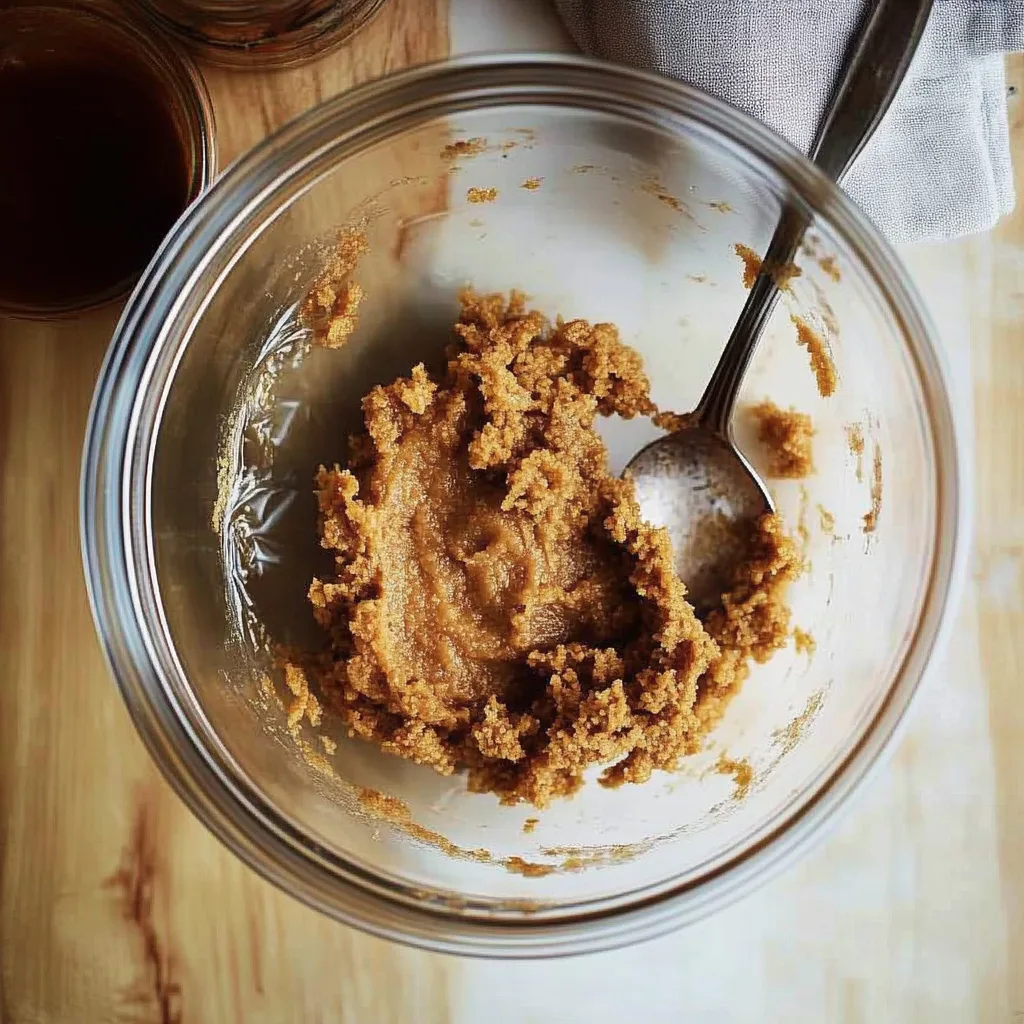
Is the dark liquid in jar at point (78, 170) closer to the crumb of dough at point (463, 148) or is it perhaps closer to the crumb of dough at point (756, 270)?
the crumb of dough at point (463, 148)

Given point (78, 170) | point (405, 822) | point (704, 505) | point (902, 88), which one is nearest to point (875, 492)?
point (704, 505)

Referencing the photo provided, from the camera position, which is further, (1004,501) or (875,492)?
(1004,501)

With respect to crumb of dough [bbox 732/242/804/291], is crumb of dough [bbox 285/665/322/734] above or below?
below

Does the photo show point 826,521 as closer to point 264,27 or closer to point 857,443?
point 857,443

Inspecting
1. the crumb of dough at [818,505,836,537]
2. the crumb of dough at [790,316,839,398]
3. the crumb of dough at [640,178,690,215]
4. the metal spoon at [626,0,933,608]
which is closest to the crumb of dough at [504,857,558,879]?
the metal spoon at [626,0,933,608]

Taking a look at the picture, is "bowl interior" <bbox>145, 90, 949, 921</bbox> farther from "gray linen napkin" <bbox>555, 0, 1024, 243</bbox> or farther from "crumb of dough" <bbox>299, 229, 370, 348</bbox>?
"gray linen napkin" <bbox>555, 0, 1024, 243</bbox>

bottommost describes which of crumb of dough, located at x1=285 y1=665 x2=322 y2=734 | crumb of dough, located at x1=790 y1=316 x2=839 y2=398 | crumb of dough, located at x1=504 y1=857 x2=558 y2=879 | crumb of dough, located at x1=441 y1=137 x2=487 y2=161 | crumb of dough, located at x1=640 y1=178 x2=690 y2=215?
crumb of dough, located at x1=504 y1=857 x2=558 y2=879

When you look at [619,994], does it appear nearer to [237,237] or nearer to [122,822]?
[122,822]
